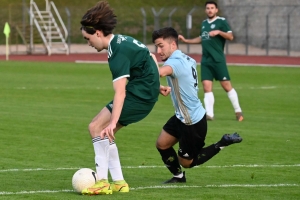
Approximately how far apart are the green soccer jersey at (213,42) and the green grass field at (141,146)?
4.37 feet

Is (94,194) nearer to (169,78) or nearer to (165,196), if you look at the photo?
(165,196)

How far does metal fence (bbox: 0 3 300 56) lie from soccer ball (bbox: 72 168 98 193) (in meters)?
35.1

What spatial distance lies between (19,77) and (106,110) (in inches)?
746

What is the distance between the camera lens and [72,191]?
8.53 metres

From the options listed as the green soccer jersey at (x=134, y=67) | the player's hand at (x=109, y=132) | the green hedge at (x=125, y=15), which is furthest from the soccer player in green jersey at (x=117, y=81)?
the green hedge at (x=125, y=15)

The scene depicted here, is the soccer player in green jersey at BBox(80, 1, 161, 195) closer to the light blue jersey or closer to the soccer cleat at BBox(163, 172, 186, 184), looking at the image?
the light blue jersey

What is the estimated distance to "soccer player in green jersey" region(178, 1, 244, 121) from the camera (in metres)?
16.0

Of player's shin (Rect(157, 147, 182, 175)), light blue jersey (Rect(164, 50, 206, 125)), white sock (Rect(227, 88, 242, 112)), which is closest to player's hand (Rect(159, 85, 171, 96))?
light blue jersey (Rect(164, 50, 206, 125))

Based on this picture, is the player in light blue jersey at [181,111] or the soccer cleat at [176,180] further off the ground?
the player in light blue jersey at [181,111]

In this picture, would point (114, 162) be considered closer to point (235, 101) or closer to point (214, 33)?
point (214, 33)

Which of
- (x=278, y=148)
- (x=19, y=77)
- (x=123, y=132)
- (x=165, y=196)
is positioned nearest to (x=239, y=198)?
(x=165, y=196)

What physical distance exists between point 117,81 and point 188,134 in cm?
145

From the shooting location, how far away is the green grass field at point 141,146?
28.5 feet

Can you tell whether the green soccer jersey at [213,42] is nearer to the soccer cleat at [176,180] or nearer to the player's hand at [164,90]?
the soccer cleat at [176,180]
